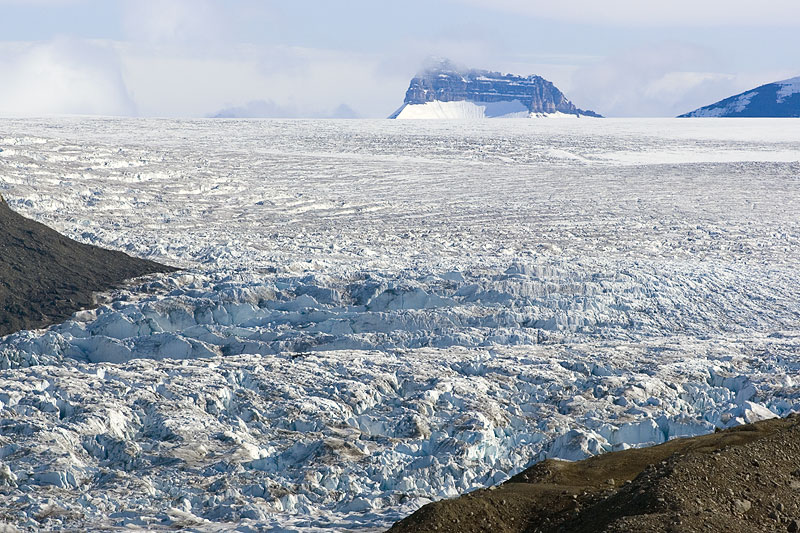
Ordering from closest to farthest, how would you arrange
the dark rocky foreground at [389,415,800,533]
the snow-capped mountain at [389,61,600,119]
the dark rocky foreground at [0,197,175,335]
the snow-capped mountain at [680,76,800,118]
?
the dark rocky foreground at [389,415,800,533], the dark rocky foreground at [0,197,175,335], the snow-capped mountain at [680,76,800,118], the snow-capped mountain at [389,61,600,119]

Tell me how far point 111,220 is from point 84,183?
3547mm

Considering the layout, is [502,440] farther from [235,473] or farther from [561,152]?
[561,152]

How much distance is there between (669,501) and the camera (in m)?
5.73

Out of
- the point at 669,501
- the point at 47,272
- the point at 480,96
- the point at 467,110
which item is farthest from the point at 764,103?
the point at 669,501

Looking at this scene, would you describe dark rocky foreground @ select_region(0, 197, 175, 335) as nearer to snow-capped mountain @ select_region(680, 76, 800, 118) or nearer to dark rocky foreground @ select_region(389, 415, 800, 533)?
dark rocky foreground @ select_region(389, 415, 800, 533)

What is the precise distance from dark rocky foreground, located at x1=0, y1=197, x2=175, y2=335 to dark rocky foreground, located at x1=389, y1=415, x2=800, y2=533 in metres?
10.0

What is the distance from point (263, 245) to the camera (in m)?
21.0

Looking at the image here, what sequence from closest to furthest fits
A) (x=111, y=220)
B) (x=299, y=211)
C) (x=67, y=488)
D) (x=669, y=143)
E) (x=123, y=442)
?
(x=67, y=488), (x=123, y=442), (x=111, y=220), (x=299, y=211), (x=669, y=143)

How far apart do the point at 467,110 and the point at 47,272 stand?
84240 millimetres

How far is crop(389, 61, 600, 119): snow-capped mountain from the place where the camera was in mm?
95812

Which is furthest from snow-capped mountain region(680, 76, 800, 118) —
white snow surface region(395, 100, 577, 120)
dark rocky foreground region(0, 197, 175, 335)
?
dark rocky foreground region(0, 197, 175, 335)

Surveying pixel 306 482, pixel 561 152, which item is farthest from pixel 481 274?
pixel 561 152

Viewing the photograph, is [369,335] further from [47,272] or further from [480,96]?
[480,96]

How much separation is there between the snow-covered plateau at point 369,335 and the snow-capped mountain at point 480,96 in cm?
6654
